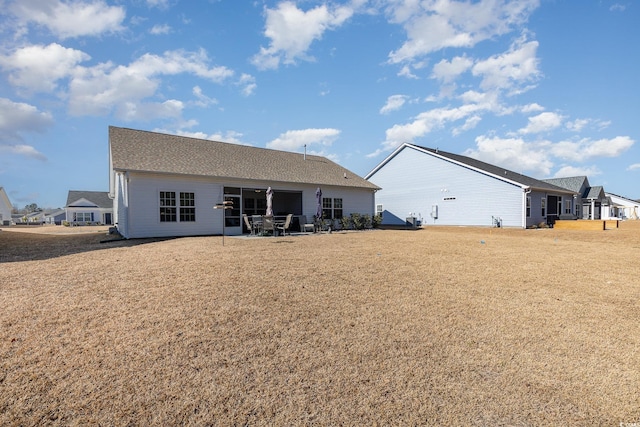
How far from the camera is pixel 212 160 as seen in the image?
1795 centimetres

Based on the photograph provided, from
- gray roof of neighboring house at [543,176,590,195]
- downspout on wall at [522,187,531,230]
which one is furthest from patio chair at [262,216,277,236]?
gray roof of neighboring house at [543,176,590,195]

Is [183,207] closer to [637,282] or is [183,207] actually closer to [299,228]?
[299,228]

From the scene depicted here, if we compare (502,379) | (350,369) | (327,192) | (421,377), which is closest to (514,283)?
(502,379)

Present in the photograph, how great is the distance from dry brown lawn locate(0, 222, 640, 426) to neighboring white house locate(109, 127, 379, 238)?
7752 mm

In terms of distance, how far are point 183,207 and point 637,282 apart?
15.9 meters

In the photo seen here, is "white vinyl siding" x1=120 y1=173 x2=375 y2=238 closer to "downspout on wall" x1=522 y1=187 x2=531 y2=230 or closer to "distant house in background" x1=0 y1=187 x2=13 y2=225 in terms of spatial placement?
"downspout on wall" x1=522 y1=187 x2=531 y2=230

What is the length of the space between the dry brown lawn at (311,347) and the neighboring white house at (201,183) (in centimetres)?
775

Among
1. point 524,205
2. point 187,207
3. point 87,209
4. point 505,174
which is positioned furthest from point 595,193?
point 87,209

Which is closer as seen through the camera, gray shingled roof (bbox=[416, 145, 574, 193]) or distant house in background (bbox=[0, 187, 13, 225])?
gray shingled roof (bbox=[416, 145, 574, 193])

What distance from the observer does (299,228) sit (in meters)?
19.3

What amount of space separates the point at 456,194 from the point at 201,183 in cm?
1934

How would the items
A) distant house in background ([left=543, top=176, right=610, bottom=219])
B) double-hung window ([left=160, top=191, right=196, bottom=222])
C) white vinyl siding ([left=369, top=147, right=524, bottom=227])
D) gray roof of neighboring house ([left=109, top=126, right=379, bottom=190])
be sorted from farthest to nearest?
distant house in background ([left=543, top=176, right=610, bottom=219]) → white vinyl siding ([left=369, top=147, right=524, bottom=227]) → gray roof of neighboring house ([left=109, top=126, right=379, bottom=190]) → double-hung window ([left=160, top=191, right=196, bottom=222])

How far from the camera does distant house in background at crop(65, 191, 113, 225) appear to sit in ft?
154

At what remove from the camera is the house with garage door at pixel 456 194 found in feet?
77.5
